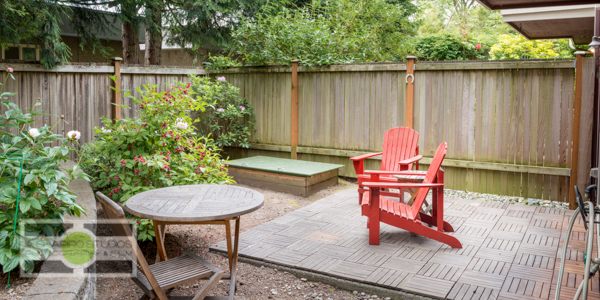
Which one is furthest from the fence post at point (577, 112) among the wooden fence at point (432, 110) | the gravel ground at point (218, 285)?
the gravel ground at point (218, 285)

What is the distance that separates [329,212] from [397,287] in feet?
6.33

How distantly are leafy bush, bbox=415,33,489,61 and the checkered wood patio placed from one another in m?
7.34

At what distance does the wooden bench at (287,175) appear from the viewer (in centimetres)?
554

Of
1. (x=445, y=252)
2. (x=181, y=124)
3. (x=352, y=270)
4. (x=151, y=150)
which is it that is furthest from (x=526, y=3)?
(x=151, y=150)

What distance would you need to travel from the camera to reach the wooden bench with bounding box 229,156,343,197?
5.54 metres

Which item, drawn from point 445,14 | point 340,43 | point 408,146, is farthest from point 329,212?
point 445,14

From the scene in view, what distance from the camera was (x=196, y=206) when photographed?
8.85ft

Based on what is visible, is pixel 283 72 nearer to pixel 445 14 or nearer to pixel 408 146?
pixel 408 146

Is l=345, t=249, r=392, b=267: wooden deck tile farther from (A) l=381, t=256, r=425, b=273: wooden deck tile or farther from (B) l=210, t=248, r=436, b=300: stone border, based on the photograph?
(B) l=210, t=248, r=436, b=300: stone border

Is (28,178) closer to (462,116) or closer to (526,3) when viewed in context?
(526,3)

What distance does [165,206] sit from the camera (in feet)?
8.82

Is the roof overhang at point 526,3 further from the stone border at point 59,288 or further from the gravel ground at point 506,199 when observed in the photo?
the stone border at point 59,288

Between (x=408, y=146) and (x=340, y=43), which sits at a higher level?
(x=340, y=43)

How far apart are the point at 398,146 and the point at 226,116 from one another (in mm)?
2944
